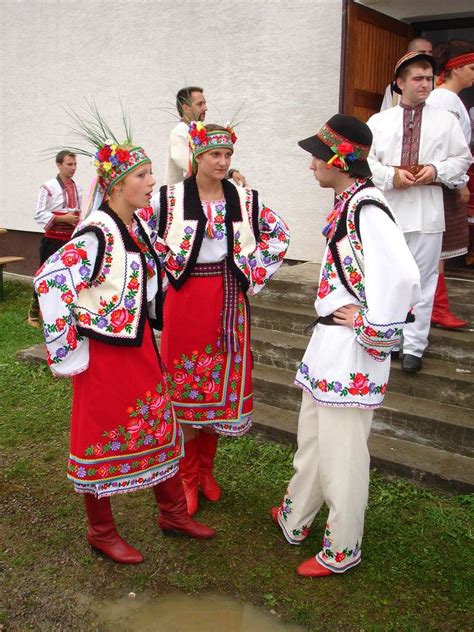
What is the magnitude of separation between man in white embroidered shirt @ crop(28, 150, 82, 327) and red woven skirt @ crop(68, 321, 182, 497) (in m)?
4.65

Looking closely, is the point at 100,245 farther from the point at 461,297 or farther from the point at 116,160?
the point at 461,297

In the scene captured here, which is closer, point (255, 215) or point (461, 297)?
point (255, 215)

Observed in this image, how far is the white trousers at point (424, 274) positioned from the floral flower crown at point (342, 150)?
163 centimetres

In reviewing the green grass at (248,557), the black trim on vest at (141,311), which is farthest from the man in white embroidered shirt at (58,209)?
the black trim on vest at (141,311)

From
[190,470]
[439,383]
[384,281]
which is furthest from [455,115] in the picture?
[190,470]

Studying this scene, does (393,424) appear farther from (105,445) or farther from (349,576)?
(105,445)

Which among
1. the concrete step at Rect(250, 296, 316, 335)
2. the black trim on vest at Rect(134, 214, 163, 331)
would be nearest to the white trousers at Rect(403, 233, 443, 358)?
the concrete step at Rect(250, 296, 316, 335)

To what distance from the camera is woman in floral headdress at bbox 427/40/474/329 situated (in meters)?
4.41

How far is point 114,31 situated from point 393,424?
628cm

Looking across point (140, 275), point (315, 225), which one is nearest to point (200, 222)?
point (140, 275)

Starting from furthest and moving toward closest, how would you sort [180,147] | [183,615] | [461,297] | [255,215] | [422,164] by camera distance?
[461,297], [180,147], [422,164], [255,215], [183,615]

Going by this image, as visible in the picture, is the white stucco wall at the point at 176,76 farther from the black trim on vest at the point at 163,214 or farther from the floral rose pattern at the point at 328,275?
the floral rose pattern at the point at 328,275

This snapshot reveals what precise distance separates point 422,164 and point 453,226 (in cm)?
61

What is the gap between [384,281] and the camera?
245 cm
